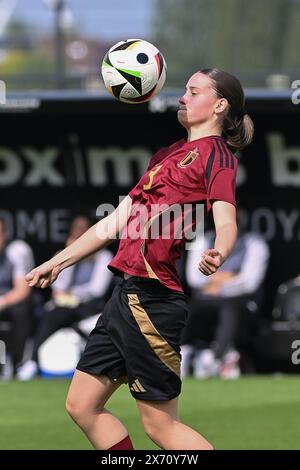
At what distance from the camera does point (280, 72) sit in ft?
39.1

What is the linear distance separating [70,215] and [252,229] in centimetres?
211

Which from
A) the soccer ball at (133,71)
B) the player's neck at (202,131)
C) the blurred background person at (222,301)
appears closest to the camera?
the player's neck at (202,131)

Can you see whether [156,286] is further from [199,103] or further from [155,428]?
[199,103]

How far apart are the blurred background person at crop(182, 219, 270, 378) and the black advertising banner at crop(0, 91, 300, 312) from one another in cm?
72

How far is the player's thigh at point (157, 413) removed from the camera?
15.7ft

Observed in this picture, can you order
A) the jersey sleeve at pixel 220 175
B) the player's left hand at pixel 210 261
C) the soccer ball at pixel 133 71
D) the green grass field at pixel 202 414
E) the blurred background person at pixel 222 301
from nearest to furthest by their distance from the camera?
the player's left hand at pixel 210 261 < the jersey sleeve at pixel 220 175 < the soccer ball at pixel 133 71 < the green grass field at pixel 202 414 < the blurred background person at pixel 222 301

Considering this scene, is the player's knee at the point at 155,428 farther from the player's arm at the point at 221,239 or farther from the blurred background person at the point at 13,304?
the blurred background person at the point at 13,304

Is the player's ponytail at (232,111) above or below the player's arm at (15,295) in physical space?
above

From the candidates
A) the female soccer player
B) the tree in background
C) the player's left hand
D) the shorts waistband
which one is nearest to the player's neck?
the female soccer player

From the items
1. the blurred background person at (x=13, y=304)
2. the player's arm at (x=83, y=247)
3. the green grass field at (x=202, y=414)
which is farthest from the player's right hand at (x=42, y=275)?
the blurred background person at (x=13, y=304)

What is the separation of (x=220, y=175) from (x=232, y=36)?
7802 millimetres

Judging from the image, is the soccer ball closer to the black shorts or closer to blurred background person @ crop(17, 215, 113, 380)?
the black shorts
